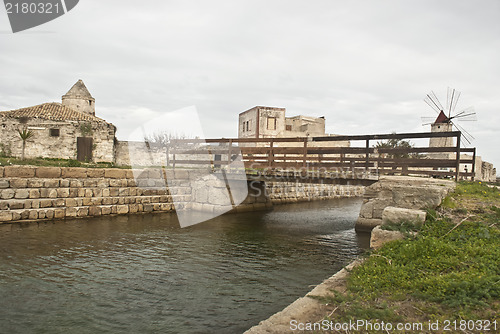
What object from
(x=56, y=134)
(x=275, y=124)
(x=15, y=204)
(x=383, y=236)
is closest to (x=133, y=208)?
(x=15, y=204)

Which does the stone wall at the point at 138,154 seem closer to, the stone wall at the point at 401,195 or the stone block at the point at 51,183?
the stone block at the point at 51,183

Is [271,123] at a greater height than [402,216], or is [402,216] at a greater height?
[271,123]

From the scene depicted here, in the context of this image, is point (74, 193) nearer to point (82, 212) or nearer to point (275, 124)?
point (82, 212)

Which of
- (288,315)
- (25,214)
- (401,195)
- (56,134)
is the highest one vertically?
(56,134)

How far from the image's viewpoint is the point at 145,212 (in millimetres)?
13930

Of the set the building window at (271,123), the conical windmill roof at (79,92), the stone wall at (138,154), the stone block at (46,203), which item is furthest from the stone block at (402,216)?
the conical windmill roof at (79,92)

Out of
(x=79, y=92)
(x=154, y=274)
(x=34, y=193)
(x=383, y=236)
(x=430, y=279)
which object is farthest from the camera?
(x=79, y=92)

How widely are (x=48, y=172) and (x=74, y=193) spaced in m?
1.18

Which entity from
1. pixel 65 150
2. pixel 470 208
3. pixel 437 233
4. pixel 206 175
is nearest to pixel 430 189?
pixel 470 208

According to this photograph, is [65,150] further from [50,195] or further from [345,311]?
[345,311]

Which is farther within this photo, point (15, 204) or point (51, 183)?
point (51, 183)

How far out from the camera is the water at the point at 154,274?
14.1 ft

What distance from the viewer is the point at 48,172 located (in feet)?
38.9

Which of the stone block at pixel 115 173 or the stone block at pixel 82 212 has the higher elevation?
the stone block at pixel 115 173
